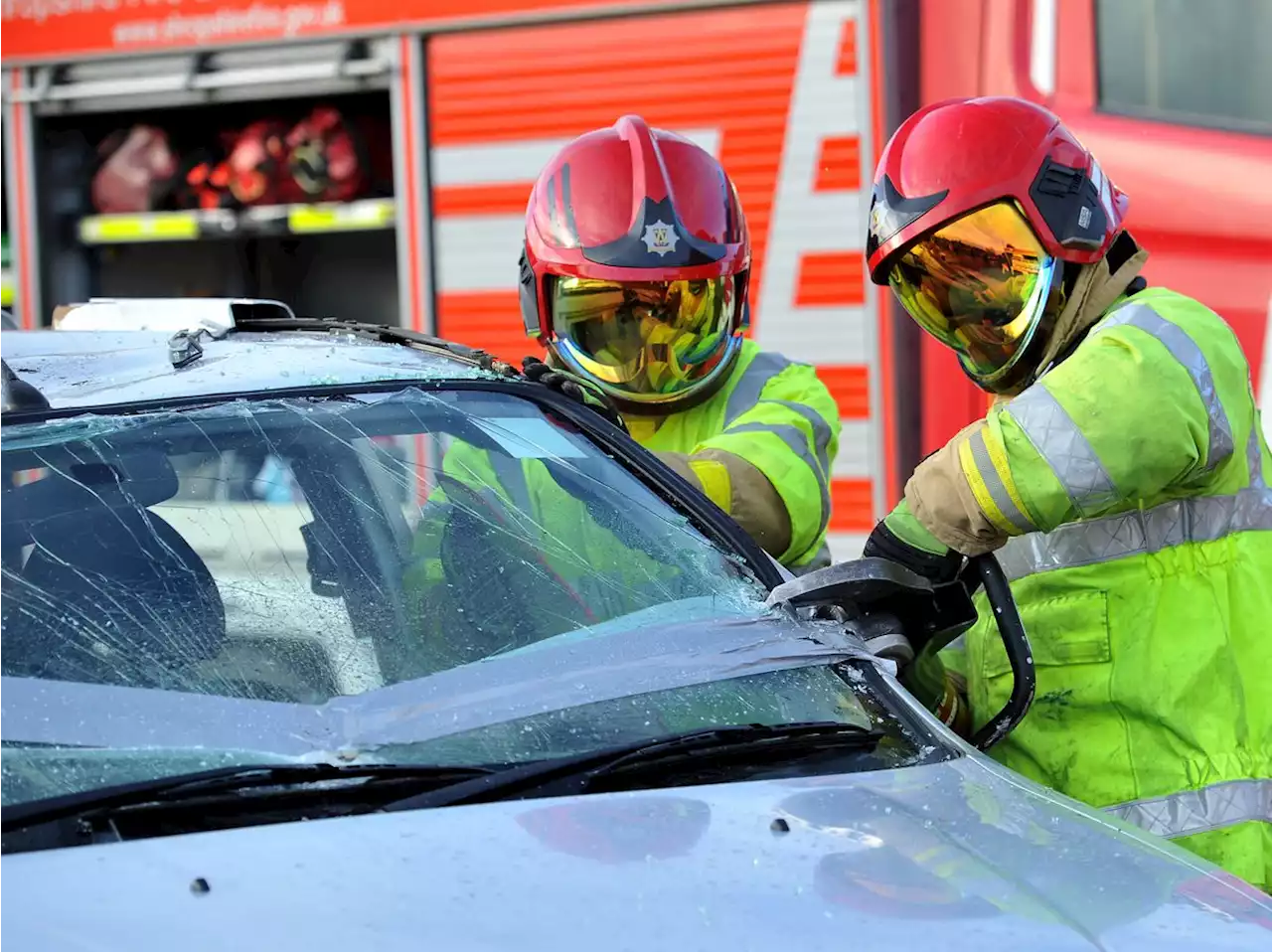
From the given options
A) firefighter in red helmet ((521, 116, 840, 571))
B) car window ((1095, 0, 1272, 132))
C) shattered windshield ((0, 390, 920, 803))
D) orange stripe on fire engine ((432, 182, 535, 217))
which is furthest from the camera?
orange stripe on fire engine ((432, 182, 535, 217))

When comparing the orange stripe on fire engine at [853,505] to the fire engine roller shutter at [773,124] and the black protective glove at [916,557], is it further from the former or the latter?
the black protective glove at [916,557]

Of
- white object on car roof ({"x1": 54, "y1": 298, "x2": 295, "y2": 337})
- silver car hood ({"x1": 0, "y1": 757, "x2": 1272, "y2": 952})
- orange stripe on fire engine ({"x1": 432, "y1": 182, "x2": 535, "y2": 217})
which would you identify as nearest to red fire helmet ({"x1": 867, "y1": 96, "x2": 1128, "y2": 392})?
silver car hood ({"x1": 0, "y1": 757, "x2": 1272, "y2": 952})

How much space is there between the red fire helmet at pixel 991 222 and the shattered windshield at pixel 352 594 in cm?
57

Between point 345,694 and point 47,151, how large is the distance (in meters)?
5.69

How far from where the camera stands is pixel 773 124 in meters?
5.79

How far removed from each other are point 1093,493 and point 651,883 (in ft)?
2.86

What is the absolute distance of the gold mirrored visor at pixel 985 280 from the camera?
253 cm

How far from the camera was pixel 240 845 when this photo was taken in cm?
167

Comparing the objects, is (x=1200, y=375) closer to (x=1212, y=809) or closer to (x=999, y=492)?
(x=999, y=492)

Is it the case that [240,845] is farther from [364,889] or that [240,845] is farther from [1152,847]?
[1152,847]

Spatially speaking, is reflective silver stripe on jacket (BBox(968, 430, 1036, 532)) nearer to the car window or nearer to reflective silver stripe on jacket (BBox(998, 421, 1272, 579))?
reflective silver stripe on jacket (BBox(998, 421, 1272, 579))

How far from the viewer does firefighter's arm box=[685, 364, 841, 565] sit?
2.84 metres

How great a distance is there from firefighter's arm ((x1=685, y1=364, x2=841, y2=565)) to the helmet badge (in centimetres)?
32

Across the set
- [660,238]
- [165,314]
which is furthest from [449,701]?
[660,238]
